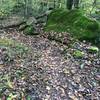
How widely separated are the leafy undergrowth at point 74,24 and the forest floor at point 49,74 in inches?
45.5

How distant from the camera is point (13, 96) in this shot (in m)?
5.12

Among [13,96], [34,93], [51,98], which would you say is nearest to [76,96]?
[51,98]

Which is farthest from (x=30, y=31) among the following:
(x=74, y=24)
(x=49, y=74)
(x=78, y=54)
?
(x=49, y=74)

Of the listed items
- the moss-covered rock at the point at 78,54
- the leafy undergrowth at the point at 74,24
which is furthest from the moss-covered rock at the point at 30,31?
the moss-covered rock at the point at 78,54

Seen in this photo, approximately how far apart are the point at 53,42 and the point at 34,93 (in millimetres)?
4438

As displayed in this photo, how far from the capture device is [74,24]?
10477mm

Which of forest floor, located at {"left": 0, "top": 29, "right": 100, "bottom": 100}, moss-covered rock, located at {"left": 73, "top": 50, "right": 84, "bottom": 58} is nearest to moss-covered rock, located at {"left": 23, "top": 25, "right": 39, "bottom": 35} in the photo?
forest floor, located at {"left": 0, "top": 29, "right": 100, "bottom": 100}

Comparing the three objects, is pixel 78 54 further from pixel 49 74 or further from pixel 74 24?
pixel 74 24

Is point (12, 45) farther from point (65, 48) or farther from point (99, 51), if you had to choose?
point (99, 51)

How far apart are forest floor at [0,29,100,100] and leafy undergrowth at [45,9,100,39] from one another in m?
1.16

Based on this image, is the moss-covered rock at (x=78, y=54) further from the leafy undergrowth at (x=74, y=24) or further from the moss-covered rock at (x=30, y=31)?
the moss-covered rock at (x=30, y=31)

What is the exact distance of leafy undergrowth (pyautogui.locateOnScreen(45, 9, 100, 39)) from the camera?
9734 mm

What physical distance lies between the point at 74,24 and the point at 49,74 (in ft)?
15.4

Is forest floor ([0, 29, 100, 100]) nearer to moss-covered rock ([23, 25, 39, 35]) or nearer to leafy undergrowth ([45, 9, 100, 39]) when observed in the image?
leafy undergrowth ([45, 9, 100, 39])
